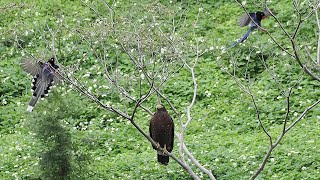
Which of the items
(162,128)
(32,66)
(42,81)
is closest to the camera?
(162,128)

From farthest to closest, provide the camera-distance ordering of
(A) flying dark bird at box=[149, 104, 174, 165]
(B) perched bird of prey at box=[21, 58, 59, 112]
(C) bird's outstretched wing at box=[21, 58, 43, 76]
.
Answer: (C) bird's outstretched wing at box=[21, 58, 43, 76] < (B) perched bird of prey at box=[21, 58, 59, 112] < (A) flying dark bird at box=[149, 104, 174, 165]

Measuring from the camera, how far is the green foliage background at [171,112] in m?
8.45

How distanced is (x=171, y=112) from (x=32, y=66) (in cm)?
295

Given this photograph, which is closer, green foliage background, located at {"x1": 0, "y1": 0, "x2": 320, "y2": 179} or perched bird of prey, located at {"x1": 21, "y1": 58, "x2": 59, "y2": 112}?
perched bird of prey, located at {"x1": 21, "y1": 58, "x2": 59, "y2": 112}

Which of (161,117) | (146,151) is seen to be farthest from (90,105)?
(161,117)

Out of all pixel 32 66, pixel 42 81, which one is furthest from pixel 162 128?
pixel 32 66

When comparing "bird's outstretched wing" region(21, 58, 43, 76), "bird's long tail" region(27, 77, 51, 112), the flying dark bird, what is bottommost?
the flying dark bird

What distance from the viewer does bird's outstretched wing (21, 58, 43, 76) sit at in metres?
8.44

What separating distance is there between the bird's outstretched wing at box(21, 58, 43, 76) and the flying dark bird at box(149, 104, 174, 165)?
5.61ft

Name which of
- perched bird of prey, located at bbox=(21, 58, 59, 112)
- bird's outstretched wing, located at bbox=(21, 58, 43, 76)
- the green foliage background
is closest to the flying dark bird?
the green foliage background

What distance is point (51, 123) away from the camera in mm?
8102

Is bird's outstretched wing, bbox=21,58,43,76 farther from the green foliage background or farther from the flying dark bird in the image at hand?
the flying dark bird

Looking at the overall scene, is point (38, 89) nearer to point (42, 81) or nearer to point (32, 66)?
point (42, 81)

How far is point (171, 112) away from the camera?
35.9 feet
